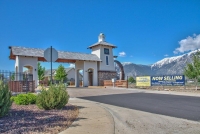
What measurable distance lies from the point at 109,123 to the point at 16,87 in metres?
14.3

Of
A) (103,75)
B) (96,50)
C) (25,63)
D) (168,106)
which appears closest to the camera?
(168,106)

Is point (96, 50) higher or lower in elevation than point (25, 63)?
higher

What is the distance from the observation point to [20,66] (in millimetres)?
24500

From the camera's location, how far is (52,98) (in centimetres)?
750

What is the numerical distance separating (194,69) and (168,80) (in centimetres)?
336

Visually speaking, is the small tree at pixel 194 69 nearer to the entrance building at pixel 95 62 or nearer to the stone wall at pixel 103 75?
the stone wall at pixel 103 75

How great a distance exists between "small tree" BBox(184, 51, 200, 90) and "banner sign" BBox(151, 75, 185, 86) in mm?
1694

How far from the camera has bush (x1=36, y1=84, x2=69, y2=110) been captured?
7.55m

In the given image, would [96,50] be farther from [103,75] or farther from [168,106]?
[168,106]

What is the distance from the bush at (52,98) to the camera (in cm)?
755

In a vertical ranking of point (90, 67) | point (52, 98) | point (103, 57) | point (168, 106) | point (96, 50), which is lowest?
point (168, 106)


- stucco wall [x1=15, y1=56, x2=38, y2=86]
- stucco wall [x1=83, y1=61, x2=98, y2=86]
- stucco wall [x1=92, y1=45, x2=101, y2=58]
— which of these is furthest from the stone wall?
stucco wall [x1=15, y1=56, x2=38, y2=86]

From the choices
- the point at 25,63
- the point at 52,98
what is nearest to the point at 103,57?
the point at 25,63

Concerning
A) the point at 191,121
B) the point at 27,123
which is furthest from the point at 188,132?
the point at 27,123
